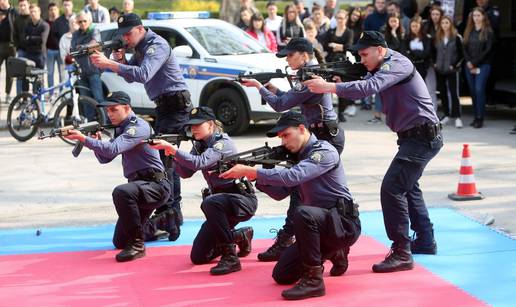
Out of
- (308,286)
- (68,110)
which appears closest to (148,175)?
(308,286)

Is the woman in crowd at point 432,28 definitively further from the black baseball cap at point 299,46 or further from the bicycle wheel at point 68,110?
the black baseball cap at point 299,46

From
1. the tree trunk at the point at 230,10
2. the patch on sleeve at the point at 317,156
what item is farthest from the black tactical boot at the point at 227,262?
the tree trunk at the point at 230,10

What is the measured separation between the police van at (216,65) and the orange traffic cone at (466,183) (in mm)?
4588

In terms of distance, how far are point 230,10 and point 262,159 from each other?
62.4ft

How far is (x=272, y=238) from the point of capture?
9578 mm

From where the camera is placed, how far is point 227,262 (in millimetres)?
8352

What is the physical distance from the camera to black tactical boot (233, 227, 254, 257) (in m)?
8.72

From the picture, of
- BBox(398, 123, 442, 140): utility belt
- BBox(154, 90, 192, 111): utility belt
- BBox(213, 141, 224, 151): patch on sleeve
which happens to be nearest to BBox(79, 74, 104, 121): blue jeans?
BBox(154, 90, 192, 111): utility belt

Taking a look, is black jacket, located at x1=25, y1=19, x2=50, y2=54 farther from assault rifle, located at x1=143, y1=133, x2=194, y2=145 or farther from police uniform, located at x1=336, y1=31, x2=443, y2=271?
police uniform, located at x1=336, y1=31, x2=443, y2=271

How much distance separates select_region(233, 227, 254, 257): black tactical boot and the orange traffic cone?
3044 millimetres

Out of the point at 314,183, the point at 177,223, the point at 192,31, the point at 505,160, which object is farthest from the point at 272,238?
the point at 192,31

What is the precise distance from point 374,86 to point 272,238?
7.37 ft

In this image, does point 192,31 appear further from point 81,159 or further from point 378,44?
point 378,44

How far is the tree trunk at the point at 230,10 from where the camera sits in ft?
86.2
